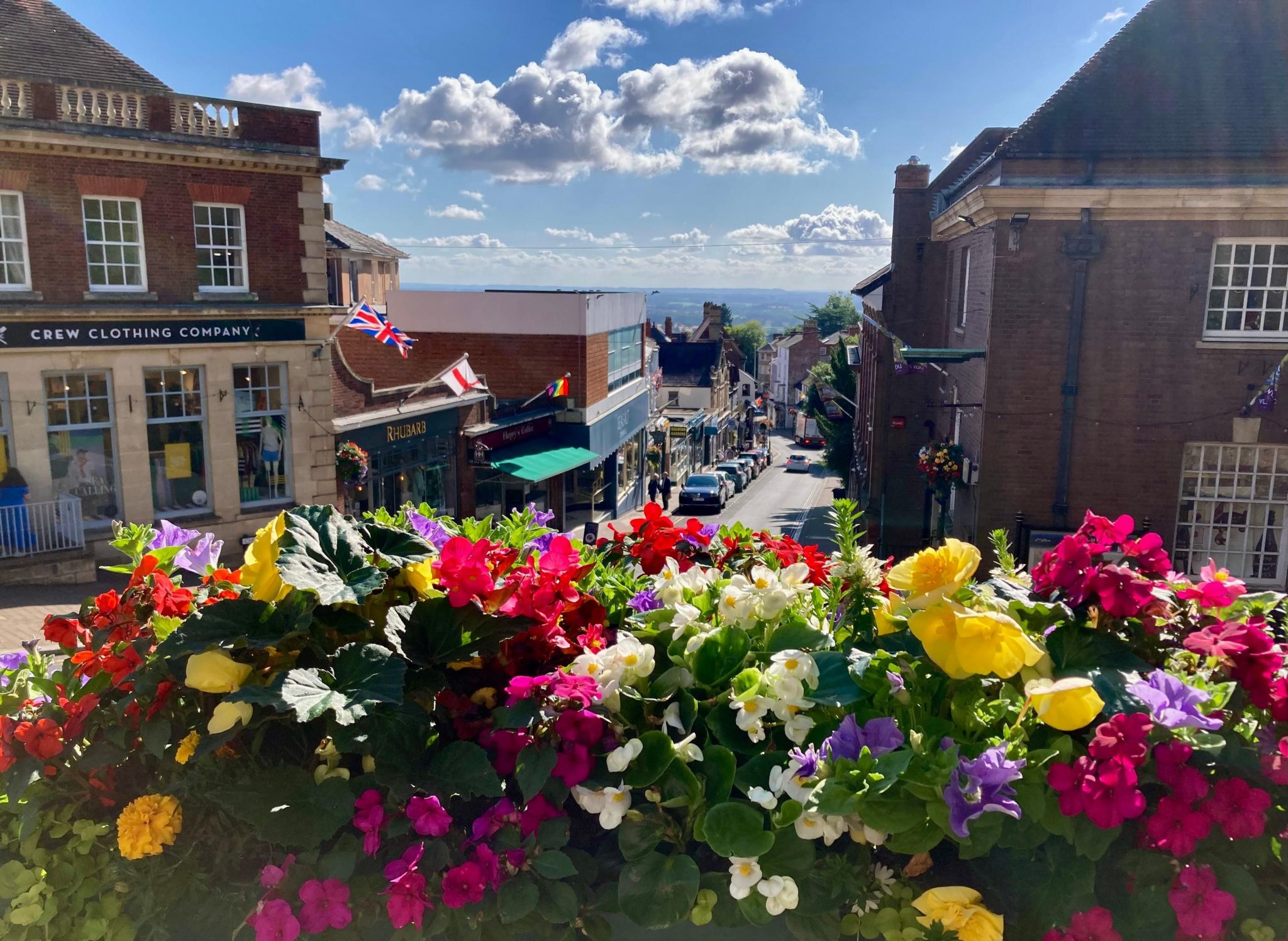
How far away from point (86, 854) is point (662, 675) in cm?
147

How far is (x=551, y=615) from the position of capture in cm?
234

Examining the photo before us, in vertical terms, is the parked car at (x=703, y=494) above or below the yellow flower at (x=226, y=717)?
below

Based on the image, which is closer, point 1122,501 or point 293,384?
point 1122,501

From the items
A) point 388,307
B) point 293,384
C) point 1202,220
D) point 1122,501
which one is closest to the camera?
point 1202,220

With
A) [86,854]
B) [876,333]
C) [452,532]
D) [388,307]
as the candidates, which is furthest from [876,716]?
[388,307]

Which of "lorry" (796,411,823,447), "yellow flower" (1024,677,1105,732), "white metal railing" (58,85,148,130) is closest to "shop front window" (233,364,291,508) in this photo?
"white metal railing" (58,85,148,130)

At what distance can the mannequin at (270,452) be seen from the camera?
1877 centimetres

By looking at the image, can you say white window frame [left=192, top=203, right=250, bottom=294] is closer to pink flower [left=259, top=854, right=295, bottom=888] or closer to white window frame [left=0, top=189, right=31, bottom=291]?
white window frame [left=0, top=189, right=31, bottom=291]

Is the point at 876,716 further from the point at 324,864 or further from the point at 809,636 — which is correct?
the point at 324,864

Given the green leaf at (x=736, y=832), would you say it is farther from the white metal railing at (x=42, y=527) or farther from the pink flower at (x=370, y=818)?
the white metal railing at (x=42, y=527)

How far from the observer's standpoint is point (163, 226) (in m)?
17.0

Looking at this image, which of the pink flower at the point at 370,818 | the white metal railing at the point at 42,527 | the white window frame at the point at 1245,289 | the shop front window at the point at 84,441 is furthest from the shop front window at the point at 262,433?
the pink flower at the point at 370,818

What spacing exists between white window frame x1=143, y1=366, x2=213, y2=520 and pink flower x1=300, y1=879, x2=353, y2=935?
16.7 meters

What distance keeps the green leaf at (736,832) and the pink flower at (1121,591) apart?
0.87m
